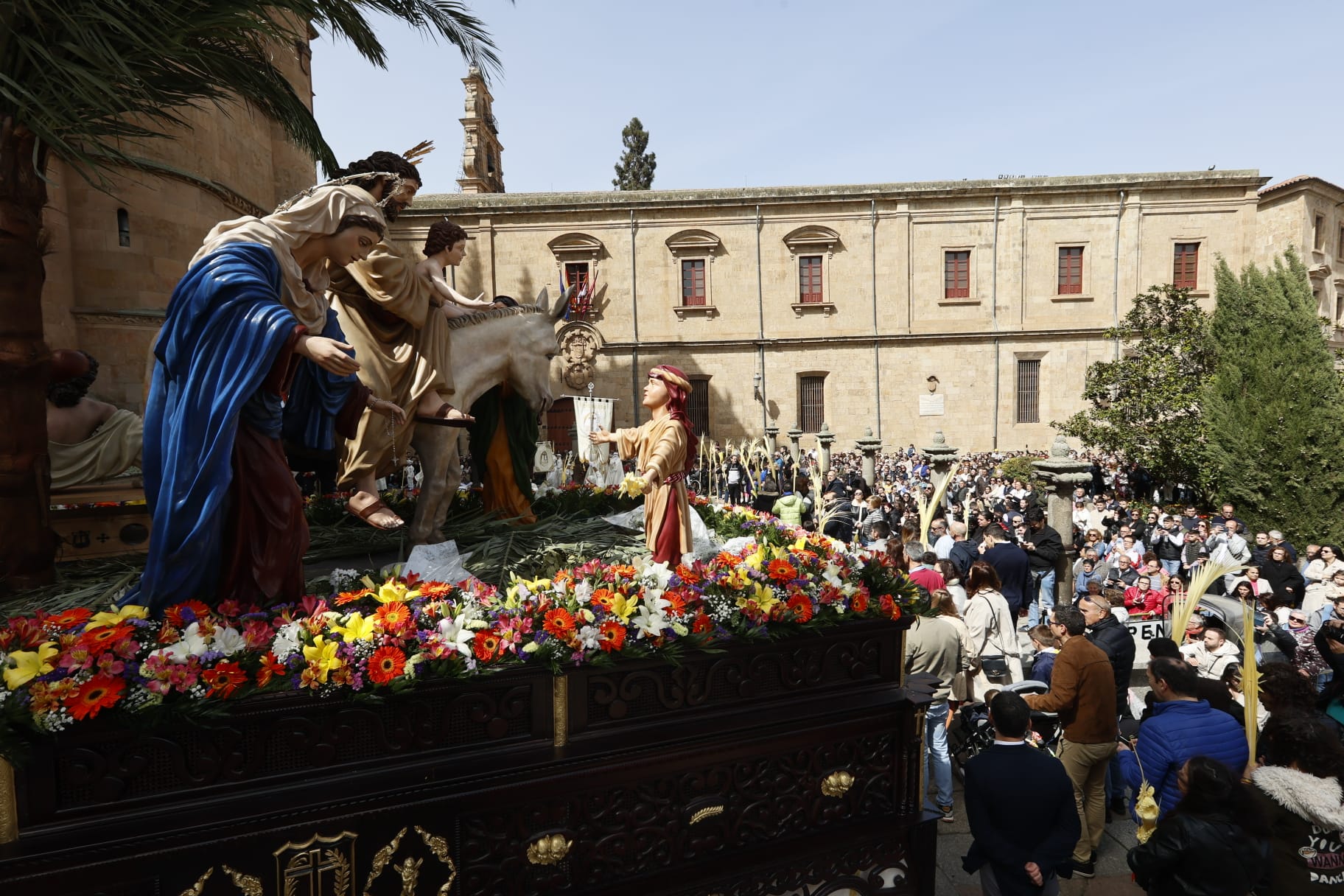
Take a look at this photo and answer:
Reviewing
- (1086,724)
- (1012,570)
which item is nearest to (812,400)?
(1012,570)

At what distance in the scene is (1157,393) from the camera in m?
19.4

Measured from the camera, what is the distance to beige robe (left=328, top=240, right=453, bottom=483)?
14.6 feet

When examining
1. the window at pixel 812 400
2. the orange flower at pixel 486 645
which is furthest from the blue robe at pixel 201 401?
the window at pixel 812 400

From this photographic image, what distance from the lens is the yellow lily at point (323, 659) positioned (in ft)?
8.48

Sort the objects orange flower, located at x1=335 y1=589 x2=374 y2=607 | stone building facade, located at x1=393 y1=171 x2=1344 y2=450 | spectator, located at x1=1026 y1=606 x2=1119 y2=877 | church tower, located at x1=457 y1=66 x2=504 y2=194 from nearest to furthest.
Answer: orange flower, located at x1=335 y1=589 x2=374 y2=607 < spectator, located at x1=1026 y1=606 x2=1119 y2=877 < stone building facade, located at x1=393 y1=171 x2=1344 y2=450 < church tower, located at x1=457 y1=66 x2=504 y2=194

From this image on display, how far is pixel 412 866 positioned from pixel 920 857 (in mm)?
2462

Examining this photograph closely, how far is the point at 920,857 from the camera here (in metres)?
3.64

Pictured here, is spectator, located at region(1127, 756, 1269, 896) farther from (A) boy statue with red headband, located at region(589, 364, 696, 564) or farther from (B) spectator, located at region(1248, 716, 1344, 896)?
(A) boy statue with red headband, located at region(589, 364, 696, 564)

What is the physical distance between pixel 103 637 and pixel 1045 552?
939cm

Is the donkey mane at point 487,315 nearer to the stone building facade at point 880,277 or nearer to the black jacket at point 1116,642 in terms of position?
the black jacket at point 1116,642

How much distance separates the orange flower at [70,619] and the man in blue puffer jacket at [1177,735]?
4.70m

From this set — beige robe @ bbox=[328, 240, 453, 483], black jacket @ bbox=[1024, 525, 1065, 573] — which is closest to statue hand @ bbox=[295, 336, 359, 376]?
beige robe @ bbox=[328, 240, 453, 483]

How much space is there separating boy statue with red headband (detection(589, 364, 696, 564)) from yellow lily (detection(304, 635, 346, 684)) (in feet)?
7.47

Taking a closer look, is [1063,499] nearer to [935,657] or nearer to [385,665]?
[935,657]
